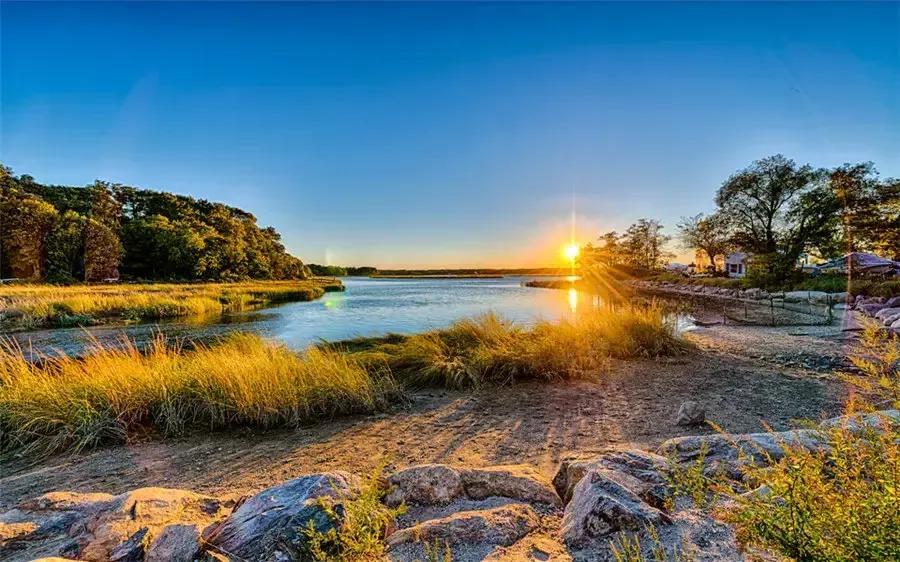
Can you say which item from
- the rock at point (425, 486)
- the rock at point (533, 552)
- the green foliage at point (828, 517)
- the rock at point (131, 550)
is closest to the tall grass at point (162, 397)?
the rock at point (425, 486)

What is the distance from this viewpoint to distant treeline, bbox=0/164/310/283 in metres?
32.0

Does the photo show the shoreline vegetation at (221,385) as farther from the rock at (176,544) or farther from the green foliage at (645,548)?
the green foliage at (645,548)

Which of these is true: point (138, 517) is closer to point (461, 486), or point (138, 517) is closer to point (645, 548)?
point (461, 486)

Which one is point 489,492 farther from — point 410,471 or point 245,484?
point 245,484

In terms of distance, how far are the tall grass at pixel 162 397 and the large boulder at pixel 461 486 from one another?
105 inches

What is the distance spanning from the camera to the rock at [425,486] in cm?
248

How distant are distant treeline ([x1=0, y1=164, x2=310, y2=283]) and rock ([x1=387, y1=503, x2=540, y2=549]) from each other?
43244 mm

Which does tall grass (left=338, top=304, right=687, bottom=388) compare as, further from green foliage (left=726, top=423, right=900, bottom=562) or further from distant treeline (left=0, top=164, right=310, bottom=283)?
distant treeline (left=0, top=164, right=310, bottom=283)

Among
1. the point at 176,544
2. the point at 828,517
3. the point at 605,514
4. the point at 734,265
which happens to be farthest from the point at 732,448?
the point at 734,265

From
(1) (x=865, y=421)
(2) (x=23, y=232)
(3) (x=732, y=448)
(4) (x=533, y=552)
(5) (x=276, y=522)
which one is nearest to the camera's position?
(4) (x=533, y=552)

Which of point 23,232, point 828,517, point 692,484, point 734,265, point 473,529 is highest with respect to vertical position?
point 23,232

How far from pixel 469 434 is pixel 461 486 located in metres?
1.77

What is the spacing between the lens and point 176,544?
1.92 metres

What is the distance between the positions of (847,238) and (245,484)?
3962cm
